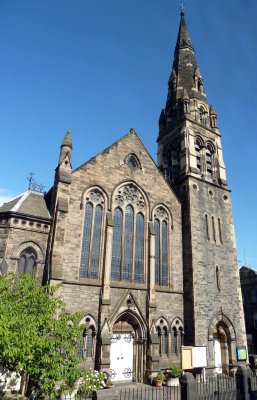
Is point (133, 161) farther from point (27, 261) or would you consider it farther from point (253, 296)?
point (253, 296)

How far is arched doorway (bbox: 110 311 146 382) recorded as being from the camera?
53.7ft

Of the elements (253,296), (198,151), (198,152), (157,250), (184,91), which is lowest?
(253,296)

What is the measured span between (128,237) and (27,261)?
20.9ft

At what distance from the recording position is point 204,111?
2794 centimetres

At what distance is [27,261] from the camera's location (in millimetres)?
15938

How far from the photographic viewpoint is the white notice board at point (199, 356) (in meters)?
16.1

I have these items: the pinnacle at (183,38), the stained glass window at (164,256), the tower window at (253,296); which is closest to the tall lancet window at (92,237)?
the stained glass window at (164,256)

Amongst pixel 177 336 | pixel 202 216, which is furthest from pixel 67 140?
pixel 177 336

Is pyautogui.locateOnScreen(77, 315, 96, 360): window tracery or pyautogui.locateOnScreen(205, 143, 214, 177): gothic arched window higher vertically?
pyautogui.locateOnScreen(205, 143, 214, 177): gothic arched window

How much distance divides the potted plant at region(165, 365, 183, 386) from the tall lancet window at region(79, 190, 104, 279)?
6.54 m

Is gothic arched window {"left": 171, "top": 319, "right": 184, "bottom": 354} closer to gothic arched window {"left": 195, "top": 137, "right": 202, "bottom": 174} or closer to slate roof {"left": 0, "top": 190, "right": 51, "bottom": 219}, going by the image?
slate roof {"left": 0, "top": 190, "right": 51, "bottom": 219}

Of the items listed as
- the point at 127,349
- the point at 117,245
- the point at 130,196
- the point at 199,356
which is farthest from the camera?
the point at 130,196

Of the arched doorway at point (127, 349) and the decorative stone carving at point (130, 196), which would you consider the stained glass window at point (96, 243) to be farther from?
the arched doorway at point (127, 349)

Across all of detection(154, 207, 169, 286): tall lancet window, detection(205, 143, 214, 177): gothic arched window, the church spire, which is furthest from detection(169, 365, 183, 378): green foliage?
the church spire
